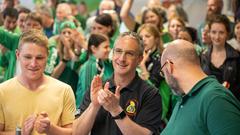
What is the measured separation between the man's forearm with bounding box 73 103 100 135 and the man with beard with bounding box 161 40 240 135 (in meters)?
0.59

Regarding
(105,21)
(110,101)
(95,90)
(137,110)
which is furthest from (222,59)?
(110,101)

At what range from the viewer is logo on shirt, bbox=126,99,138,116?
349 centimetres

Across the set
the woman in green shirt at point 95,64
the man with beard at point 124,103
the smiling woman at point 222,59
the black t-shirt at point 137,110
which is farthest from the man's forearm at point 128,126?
the smiling woman at point 222,59

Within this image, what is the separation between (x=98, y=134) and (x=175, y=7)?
481 centimetres

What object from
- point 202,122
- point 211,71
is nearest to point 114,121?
point 202,122

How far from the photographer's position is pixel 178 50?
2.89 meters

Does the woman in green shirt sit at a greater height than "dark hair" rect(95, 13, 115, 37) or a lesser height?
lesser

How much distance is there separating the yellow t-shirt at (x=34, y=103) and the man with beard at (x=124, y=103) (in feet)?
0.40

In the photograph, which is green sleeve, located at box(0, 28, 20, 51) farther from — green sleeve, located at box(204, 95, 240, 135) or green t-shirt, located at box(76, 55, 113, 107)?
green sleeve, located at box(204, 95, 240, 135)

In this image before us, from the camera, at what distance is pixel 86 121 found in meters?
3.45

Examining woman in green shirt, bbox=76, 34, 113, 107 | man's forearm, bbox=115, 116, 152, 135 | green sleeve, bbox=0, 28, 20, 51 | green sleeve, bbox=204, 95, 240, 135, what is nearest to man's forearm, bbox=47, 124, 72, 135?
man's forearm, bbox=115, 116, 152, 135

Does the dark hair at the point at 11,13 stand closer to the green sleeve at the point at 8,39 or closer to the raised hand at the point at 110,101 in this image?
the green sleeve at the point at 8,39

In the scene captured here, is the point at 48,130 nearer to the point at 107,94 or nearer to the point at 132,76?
the point at 107,94

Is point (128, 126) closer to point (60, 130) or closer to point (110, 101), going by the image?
point (110, 101)
